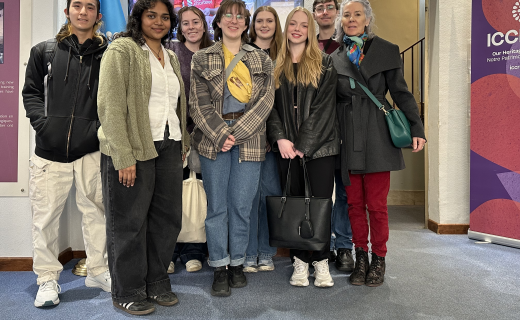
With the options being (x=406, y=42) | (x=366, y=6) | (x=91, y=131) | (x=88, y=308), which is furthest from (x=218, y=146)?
(x=406, y=42)

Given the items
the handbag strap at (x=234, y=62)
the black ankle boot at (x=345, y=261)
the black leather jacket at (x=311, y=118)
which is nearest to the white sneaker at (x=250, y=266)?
the black ankle boot at (x=345, y=261)

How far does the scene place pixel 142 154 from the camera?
1912mm

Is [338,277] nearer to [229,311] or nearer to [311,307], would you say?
[311,307]

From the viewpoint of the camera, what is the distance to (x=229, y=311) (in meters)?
1.99

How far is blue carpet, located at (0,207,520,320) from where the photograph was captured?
77.3 inches

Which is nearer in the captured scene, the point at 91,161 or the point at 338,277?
the point at 91,161

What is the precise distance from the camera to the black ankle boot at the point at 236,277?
232 centimetres

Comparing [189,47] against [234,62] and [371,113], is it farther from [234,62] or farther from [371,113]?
[371,113]

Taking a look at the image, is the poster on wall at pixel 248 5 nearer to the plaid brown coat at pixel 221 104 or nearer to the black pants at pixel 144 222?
the plaid brown coat at pixel 221 104

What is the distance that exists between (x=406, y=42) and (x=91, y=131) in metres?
5.65

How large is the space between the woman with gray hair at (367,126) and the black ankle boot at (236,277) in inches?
25.5

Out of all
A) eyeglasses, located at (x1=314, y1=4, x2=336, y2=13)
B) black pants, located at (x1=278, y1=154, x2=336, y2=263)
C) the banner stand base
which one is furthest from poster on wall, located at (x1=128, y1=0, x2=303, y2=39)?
the banner stand base

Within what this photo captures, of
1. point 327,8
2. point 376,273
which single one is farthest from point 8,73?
point 376,273

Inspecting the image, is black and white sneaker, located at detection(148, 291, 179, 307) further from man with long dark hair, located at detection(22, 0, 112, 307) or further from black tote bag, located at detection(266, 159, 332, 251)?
black tote bag, located at detection(266, 159, 332, 251)
